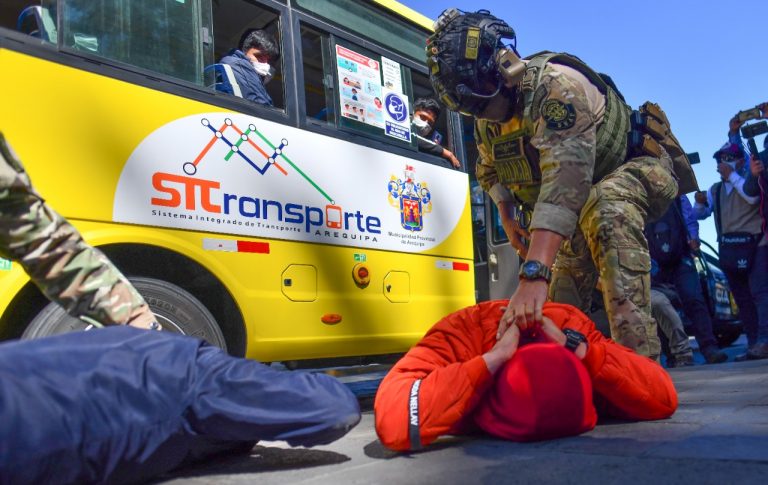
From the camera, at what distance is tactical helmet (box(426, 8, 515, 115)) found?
2516 mm

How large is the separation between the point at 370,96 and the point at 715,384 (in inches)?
97.0

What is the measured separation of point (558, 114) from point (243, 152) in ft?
4.87

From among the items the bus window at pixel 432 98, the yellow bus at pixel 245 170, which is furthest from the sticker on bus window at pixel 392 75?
the bus window at pixel 432 98

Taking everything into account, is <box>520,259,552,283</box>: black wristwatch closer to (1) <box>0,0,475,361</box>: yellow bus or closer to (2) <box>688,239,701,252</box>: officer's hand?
(1) <box>0,0,475,361</box>: yellow bus

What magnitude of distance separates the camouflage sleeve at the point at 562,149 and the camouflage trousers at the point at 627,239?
0.33 meters

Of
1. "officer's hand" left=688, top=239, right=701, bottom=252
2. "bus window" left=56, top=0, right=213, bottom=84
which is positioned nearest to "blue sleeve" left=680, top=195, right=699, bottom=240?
"officer's hand" left=688, top=239, right=701, bottom=252

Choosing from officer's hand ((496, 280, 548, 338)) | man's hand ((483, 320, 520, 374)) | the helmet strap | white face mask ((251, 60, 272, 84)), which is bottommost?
man's hand ((483, 320, 520, 374))

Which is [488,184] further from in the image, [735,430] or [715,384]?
[735,430]

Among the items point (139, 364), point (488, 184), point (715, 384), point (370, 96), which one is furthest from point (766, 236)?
point (139, 364)

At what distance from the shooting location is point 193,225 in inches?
106

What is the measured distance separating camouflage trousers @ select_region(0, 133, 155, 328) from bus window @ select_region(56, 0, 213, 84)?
3.76ft

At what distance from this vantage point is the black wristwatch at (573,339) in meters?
1.71

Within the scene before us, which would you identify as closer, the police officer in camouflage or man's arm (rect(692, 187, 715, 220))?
the police officer in camouflage

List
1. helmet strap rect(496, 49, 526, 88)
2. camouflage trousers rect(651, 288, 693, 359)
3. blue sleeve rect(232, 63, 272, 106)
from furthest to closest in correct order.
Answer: camouflage trousers rect(651, 288, 693, 359) → blue sleeve rect(232, 63, 272, 106) → helmet strap rect(496, 49, 526, 88)
